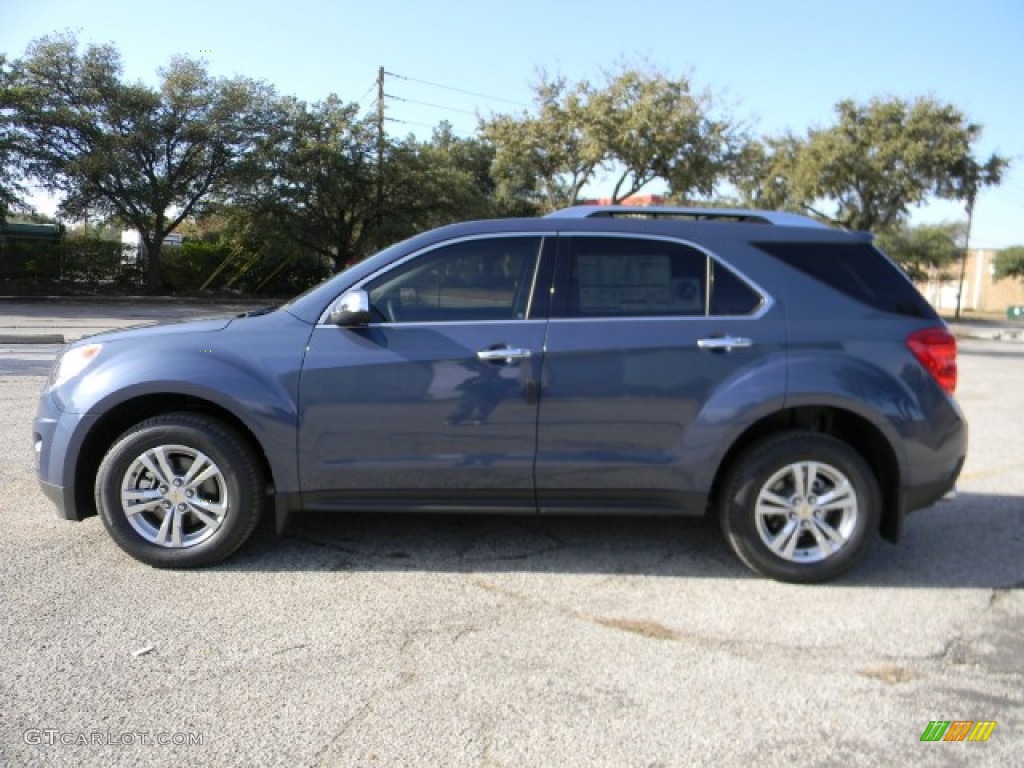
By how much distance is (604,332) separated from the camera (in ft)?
13.3

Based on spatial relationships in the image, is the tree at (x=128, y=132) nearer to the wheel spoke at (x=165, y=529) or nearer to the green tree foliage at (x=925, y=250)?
the wheel spoke at (x=165, y=529)

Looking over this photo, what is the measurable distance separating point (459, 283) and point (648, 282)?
3.15 ft

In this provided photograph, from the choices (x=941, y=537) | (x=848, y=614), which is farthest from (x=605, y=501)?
(x=941, y=537)

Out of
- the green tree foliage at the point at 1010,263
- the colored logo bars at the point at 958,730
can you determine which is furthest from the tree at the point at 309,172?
the green tree foliage at the point at 1010,263

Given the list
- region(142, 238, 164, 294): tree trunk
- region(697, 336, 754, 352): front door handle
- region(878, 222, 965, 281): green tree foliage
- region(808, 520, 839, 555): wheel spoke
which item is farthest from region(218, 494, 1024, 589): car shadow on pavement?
region(878, 222, 965, 281): green tree foliage

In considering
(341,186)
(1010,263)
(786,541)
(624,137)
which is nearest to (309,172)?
(341,186)

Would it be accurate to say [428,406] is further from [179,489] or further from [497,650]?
[179,489]

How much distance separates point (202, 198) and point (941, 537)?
3049 centimetres

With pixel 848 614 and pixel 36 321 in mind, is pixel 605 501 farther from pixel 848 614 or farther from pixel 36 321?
pixel 36 321

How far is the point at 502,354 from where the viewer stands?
398 cm

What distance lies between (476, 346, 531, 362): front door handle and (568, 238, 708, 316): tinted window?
0.36m

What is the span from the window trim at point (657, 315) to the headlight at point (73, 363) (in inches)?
93.7

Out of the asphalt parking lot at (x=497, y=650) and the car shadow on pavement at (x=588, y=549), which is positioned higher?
the car shadow on pavement at (x=588, y=549)

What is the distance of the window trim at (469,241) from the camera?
4070mm
